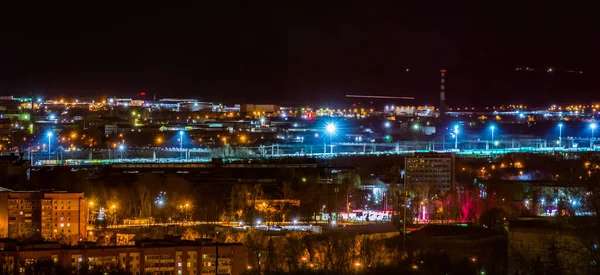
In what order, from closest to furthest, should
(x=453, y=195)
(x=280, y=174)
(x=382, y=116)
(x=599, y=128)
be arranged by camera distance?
1. (x=453, y=195)
2. (x=280, y=174)
3. (x=599, y=128)
4. (x=382, y=116)

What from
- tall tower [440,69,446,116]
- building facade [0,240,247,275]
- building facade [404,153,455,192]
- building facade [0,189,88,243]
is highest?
tall tower [440,69,446,116]

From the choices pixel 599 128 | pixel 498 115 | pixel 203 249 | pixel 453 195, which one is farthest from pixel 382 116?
pixel 203 249

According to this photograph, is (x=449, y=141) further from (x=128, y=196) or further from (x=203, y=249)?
(x=203, y=249)

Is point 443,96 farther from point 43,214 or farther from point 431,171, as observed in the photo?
point 43,214

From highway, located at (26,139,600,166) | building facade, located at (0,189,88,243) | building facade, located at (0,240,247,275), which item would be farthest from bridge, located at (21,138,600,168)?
building facade, located at (0,240,247,275)

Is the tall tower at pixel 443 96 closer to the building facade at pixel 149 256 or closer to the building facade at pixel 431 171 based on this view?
the building facade at pixel 431 171

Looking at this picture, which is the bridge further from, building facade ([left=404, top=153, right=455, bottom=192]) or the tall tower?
the tall tower

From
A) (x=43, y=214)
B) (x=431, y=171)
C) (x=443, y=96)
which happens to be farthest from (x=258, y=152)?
(x=443, y=96)
